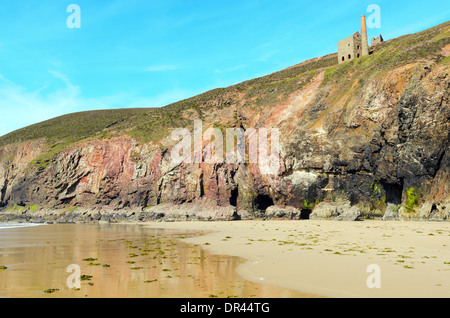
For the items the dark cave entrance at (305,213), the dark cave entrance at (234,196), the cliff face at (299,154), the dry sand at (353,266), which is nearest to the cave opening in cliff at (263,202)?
the cliff face at (299,154)

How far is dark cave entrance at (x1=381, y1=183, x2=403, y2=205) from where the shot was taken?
1329 inches

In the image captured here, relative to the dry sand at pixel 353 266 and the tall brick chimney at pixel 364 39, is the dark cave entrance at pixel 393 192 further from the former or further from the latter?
the tall brick chimney at pixel 364 39

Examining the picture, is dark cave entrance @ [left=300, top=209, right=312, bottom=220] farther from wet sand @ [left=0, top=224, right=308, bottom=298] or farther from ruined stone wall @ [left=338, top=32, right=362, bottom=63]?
ruined stone wall @ [left=338, top=32, right=362, bottom=63]

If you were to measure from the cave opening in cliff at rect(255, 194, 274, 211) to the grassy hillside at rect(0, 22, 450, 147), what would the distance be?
1795 cm

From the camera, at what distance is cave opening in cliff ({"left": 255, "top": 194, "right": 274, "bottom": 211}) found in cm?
4481

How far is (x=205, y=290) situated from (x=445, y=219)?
25192mm

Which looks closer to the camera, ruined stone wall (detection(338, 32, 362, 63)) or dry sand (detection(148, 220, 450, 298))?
dry sand (detection(148, 220, 450, 298))

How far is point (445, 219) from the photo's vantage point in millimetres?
25531

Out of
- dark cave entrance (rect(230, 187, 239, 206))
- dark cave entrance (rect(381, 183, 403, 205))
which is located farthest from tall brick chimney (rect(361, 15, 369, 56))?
dark cave entrance (rect(230, 187, 239, 206))

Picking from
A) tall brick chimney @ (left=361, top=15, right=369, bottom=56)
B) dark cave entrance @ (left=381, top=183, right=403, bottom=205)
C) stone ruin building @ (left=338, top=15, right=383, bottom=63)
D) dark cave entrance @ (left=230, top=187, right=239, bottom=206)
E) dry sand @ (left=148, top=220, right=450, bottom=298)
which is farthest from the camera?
stone ruin building @ (left=338, top=15, right=383, bottom=63)

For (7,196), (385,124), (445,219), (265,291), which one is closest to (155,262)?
(265,291)

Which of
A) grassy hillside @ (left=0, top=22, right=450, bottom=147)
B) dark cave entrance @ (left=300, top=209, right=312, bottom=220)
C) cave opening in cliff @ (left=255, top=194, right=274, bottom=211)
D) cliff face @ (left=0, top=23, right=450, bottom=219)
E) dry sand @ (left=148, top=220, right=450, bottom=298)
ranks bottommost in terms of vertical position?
dark cave entrance @ (left=300, top=209, right=312, bottom=220)

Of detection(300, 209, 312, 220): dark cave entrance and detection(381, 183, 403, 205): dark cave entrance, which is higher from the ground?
detection(381, 183, 403, 205): dark cave entrance

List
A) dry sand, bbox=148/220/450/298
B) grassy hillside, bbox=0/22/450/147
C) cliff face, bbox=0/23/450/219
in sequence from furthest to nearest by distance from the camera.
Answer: grassy hillside, bbox=0/22/450/147 → cliff face, bbox=0/23/450/219 → dry sand, bbox=148/220/450/298
